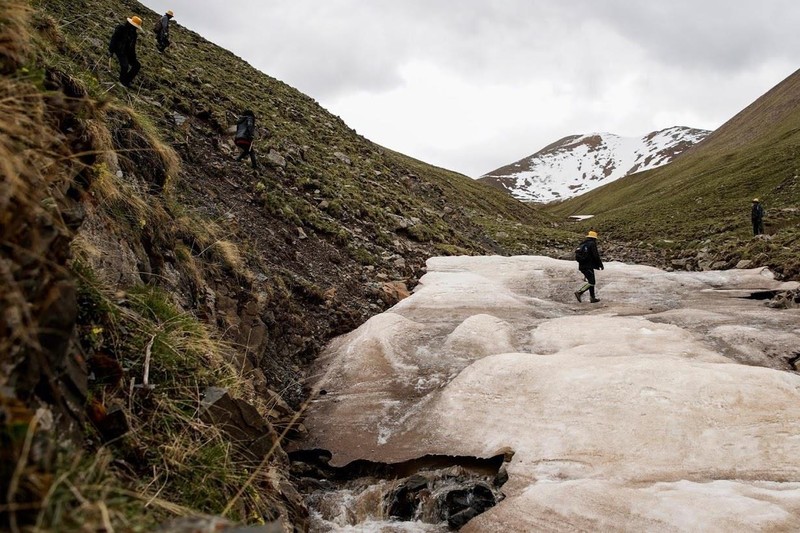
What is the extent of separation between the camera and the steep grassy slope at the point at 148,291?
3.01m

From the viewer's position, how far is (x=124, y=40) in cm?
1742

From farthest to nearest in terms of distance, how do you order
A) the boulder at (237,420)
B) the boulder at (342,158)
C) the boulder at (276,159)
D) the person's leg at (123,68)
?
1. the boulder at (342,158)
2. the boulder at (276,159)
3. the person's leg at (123,68)
4. the boulder at (237,420)

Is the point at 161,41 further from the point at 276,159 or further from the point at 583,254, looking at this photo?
the point at 583,254

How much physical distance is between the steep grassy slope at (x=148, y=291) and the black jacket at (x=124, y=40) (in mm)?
868

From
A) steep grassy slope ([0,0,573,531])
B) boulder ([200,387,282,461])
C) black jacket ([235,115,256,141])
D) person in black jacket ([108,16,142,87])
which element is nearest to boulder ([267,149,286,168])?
steep grassy slope ([0,0,573,531])

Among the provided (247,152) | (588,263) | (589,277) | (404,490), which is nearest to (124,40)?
(247,152)

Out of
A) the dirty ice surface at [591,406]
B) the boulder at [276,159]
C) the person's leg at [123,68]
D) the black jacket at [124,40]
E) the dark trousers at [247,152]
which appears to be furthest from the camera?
the boulder at [276,159]

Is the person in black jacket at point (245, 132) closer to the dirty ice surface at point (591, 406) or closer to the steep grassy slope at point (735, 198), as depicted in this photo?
the dirty ice surface at point (591, 406)

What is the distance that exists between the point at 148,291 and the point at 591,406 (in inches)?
300

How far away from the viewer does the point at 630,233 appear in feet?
175

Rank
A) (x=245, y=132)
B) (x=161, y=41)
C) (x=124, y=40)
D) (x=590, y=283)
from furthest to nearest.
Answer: (x=161, y=41) < (x=245, y=132) < (x=590, y=283) < (x=124, y=40)

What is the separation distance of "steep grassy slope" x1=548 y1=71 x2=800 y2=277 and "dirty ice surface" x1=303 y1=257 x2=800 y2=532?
11.5 m

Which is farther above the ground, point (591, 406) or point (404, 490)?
point (591, 406)

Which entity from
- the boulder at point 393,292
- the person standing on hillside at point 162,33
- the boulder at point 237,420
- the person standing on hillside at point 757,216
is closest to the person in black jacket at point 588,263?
the boulder at point 393,292
